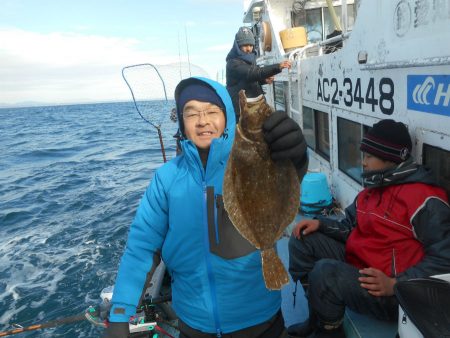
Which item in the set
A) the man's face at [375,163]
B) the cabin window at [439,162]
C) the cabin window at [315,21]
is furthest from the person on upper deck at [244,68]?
the man's face at [375,163]

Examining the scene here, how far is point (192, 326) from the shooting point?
2.33 metres

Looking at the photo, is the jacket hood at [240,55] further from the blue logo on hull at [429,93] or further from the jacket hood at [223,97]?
the jacket hood at [223,97]

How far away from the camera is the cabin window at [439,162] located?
2996 millimetres

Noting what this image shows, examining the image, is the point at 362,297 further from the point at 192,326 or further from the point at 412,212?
the point at 192,326

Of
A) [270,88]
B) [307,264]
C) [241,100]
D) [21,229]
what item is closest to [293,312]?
[307,264]

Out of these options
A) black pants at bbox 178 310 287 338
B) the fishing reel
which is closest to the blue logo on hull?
black pants at bbox 178 310 287 338

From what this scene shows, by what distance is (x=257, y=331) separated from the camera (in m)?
2.33

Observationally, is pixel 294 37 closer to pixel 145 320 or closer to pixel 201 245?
pixel 145 320

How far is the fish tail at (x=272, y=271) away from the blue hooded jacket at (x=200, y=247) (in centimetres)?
22

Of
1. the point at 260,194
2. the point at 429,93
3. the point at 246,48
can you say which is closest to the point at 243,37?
the point at 246,48

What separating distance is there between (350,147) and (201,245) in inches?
148

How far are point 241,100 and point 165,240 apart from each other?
1073mm

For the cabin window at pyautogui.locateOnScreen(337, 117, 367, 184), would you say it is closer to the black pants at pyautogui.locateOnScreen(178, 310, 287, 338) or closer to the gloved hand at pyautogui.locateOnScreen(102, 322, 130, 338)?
the black pants at pyautogui.locateOnScreen(178, 310, 287, 338)

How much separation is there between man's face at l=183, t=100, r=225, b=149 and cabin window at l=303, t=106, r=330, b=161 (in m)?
4.42
